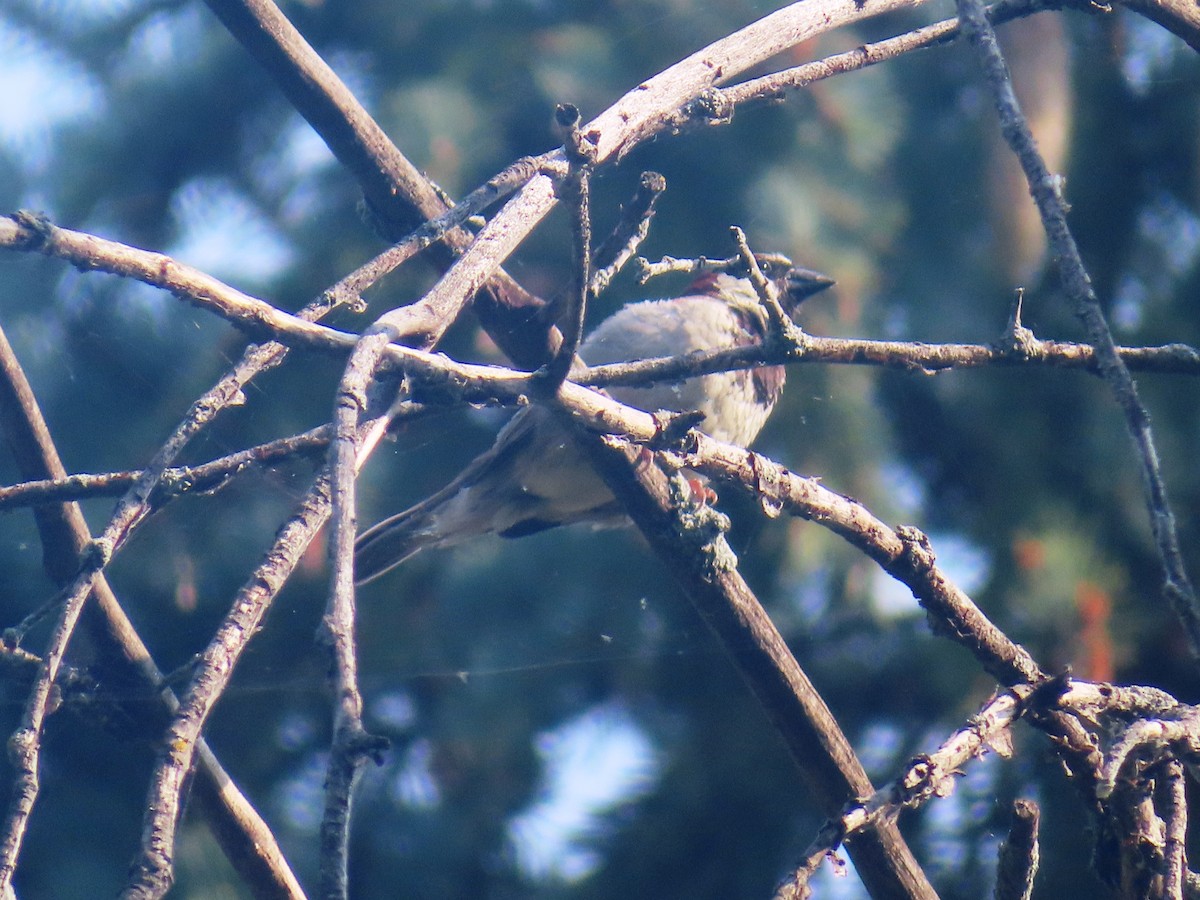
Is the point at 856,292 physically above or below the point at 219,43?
below

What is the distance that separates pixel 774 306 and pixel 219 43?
2563mm

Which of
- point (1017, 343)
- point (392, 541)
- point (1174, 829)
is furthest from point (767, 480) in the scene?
point (392, 541)

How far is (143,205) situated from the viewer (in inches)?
119

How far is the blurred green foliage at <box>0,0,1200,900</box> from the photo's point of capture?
8.50ft

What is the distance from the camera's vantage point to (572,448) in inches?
104

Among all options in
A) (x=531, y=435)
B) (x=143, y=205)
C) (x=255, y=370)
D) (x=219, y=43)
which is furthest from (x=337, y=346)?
(x=219, y=43)

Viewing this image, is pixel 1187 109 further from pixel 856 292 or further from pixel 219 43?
pixel 219 43

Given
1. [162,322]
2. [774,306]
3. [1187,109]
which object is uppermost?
[1187,109]

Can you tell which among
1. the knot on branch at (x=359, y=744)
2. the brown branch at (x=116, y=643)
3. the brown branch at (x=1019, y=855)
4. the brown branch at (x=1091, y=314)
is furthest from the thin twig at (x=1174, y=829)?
the brown branch at (x=116, y=643)

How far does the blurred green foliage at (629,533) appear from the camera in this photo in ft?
8.50

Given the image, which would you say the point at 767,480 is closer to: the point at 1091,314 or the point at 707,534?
the point at 707,534

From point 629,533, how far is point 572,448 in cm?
59

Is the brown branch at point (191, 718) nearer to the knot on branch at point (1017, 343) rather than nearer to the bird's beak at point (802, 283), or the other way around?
the knot on branch at point (1017, 343)

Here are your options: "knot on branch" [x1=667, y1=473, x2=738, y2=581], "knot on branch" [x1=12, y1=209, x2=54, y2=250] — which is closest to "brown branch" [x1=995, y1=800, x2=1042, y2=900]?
"knot on branch" [x1=667, y1=473, x2=738, y2=581]
